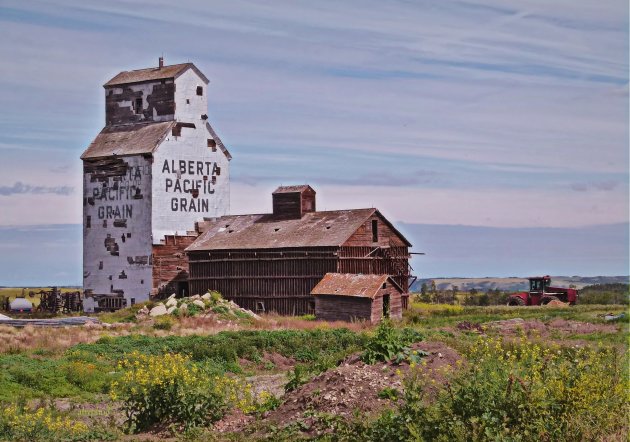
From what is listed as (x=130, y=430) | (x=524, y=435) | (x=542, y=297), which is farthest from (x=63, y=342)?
(x=542, y=297)

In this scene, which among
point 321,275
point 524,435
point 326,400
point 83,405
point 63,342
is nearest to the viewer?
point 524,435

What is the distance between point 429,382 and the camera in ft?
64.8

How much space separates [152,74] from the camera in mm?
66062

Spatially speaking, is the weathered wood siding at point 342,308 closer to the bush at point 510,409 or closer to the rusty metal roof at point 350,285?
the rusty metal roof at point 350,285

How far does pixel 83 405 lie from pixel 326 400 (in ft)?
27.6

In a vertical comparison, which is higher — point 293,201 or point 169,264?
point 293,201

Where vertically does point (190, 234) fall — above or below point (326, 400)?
above

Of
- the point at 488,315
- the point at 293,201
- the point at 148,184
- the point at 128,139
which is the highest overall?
the point at 128,139

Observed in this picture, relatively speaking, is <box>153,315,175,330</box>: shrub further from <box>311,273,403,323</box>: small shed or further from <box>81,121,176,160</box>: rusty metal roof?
<box>81,121,176,160</box>: rusty metal roof

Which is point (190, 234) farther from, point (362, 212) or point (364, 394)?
point (364, 394)

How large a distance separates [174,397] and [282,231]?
39313 mm

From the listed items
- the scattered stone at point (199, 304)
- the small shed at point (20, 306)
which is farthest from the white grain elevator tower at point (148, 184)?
the scattered stone at point (199, 304)

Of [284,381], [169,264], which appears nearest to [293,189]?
[169,264]

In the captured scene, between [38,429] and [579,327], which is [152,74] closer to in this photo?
[579,327]
